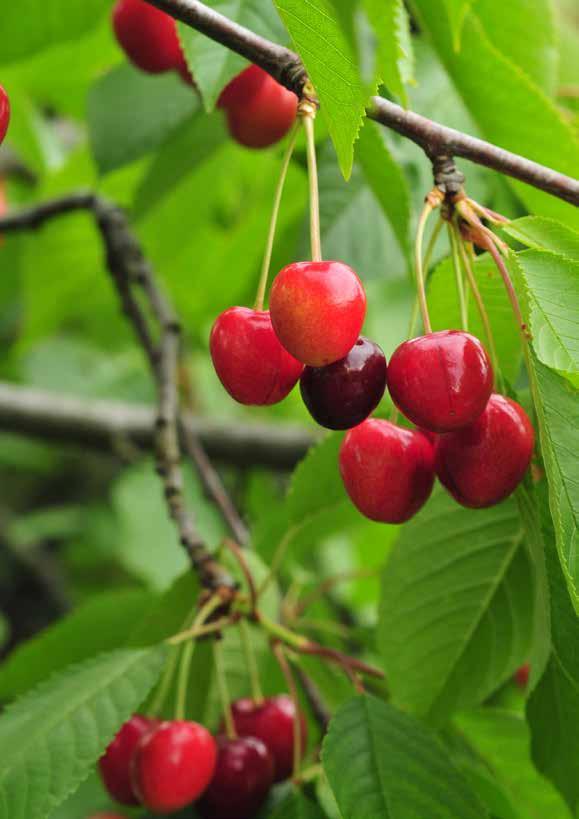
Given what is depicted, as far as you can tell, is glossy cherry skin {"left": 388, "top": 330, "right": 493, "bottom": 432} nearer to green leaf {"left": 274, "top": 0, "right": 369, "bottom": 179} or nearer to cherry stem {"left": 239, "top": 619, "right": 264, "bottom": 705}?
green leaf {"left": 274, "top": 0, "right": 369, "bottom": 179}

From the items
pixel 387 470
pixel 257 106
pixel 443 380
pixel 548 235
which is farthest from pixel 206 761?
pixel 257 106

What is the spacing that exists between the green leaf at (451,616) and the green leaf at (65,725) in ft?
0.97

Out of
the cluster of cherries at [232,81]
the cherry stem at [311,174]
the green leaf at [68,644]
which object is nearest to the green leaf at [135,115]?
the cluster of cherries at [232,81]

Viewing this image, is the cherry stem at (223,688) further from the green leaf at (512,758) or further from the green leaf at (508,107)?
the green leaf at (508,107)

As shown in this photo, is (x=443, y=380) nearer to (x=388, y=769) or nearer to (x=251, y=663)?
(x=388, y=769)

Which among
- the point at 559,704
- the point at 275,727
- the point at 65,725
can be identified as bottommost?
the point at 275,727

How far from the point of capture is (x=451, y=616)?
1.22m

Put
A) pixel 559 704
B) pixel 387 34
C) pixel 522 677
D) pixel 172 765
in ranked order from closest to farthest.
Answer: pixel 387 34, pixel 559 704, pixel 172 765, pixel 522 677

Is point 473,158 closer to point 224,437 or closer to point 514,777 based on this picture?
point 514,777

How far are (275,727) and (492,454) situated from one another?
62cm

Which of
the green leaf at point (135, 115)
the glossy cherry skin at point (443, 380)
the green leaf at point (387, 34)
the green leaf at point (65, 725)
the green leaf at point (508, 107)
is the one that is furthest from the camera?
the green leaf at point (135, 115)

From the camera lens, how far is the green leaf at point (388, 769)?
98 centimetres

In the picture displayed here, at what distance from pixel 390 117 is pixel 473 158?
8 centimetres

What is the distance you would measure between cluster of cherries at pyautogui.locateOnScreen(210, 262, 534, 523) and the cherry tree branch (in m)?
0.15
